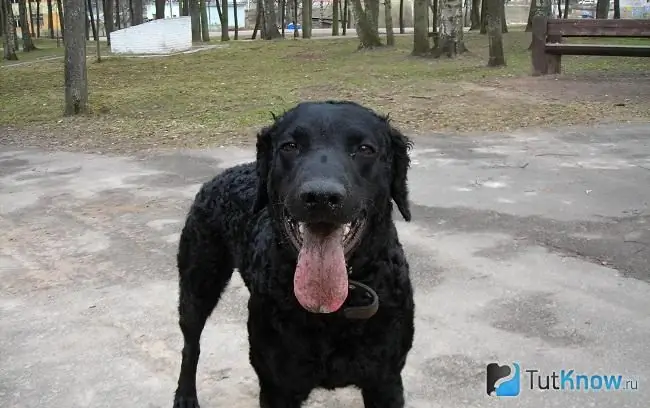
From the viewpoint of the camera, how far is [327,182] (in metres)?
2.51

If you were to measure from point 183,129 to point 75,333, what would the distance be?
8.03 meters

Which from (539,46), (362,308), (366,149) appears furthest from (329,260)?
(539,46)

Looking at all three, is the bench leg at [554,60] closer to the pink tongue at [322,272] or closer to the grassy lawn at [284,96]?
the grassy lawn at [284,96]

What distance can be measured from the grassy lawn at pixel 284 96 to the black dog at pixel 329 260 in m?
8.41

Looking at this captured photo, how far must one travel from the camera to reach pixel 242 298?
5.19 metres

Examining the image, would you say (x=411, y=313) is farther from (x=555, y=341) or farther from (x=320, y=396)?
(x=555, y=341)

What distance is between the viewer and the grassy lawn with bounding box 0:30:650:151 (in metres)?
12.2

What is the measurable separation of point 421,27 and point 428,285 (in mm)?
17473

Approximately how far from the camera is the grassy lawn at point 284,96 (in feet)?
39.9

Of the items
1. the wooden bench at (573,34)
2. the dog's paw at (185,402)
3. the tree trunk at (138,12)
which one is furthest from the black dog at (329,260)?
the tree trunk at (138,12)

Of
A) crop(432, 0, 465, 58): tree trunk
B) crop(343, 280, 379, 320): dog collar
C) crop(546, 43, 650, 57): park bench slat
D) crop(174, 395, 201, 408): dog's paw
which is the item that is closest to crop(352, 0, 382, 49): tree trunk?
crop(432, 0, 465, 58): tree trunk

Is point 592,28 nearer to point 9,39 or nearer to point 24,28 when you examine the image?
point 9,39

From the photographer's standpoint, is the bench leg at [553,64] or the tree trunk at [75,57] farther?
the bench leg at [553,64]

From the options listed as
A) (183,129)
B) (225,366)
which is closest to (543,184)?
(225,366)
